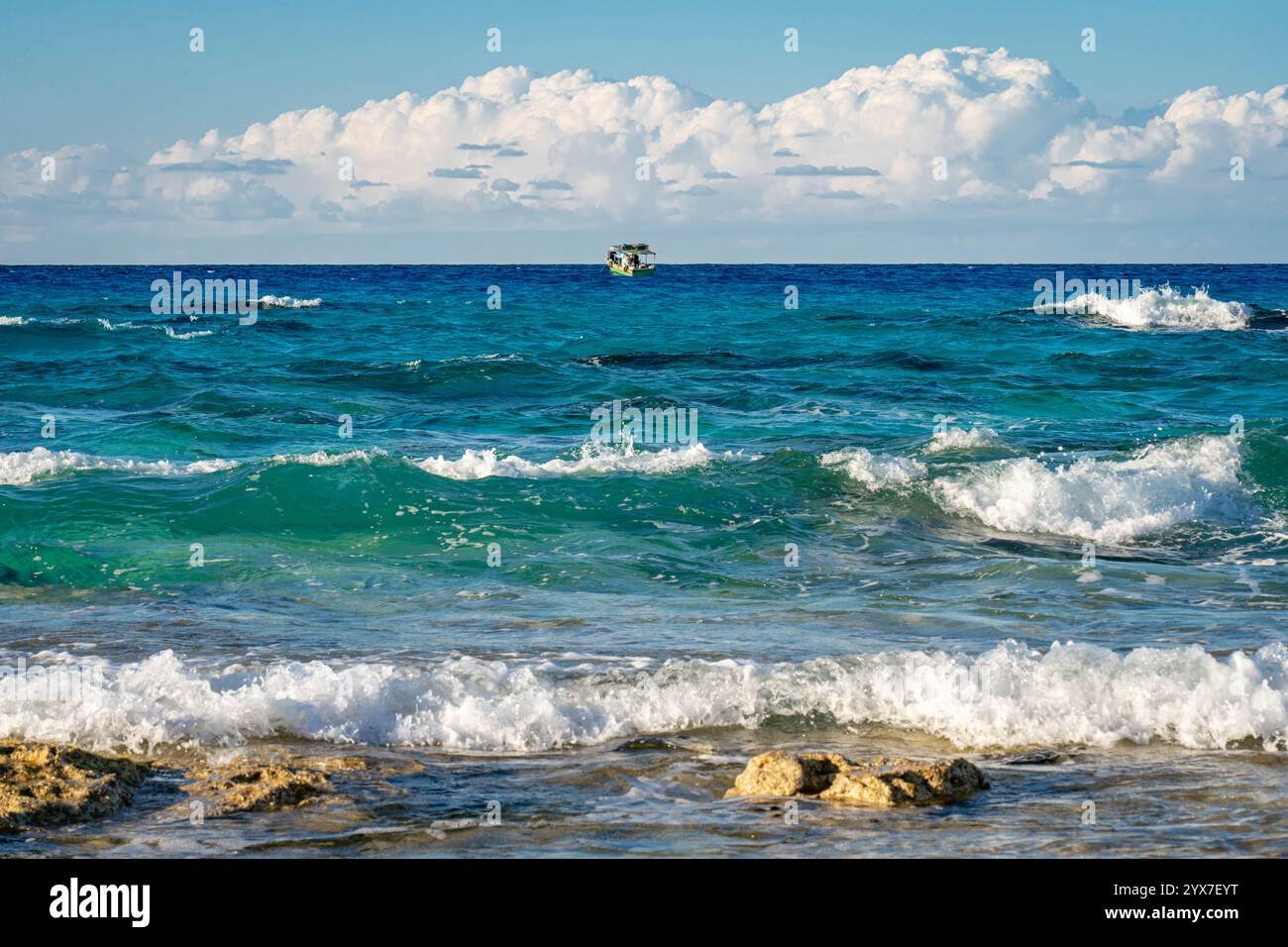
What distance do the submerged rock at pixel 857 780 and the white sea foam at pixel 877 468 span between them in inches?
384

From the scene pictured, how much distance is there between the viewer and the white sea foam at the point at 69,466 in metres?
15.6

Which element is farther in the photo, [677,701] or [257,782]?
[677,701]

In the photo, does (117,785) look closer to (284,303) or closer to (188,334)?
(188,334)

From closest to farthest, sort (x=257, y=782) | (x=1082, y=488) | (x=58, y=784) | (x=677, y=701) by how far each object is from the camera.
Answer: (x=58, y=784), (x=257, y=782), (x=677, y=701), (x=1082, y=488)

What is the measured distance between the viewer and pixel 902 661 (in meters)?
8.07

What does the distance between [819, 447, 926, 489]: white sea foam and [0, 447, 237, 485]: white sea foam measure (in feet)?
26.2

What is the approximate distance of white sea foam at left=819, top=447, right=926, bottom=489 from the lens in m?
15.8

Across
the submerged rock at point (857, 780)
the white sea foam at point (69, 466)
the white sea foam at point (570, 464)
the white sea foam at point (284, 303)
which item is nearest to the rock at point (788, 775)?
the submerged rock at point (857, 780)

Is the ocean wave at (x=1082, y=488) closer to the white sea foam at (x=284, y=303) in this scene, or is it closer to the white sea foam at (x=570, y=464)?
the white sea foam at (x=570, y=464)

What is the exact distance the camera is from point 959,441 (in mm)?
18391

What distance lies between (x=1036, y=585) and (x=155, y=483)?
1018 cm

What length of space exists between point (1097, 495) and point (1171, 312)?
100 ft

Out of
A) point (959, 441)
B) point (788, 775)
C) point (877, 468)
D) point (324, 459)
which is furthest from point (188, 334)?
point (788, 775)

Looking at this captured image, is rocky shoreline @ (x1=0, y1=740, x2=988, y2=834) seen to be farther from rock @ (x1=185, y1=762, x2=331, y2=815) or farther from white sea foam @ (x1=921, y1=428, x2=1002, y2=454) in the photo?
white sea foam @ (x1=921, y1=428, x2=1002, y2=454)
